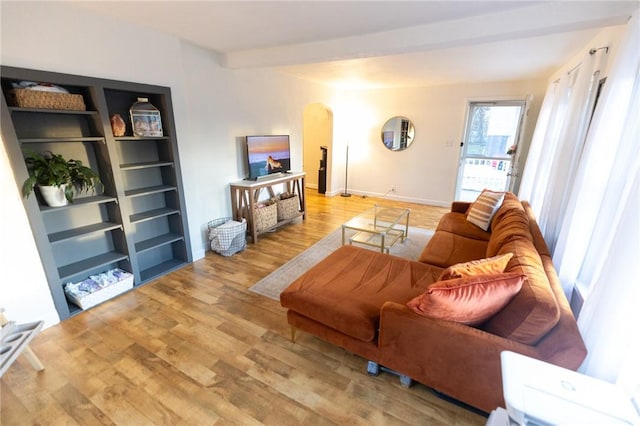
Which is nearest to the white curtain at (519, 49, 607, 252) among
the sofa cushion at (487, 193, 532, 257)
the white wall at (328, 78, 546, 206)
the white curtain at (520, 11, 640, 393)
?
the white curtain at (520, 11, 640, 393)

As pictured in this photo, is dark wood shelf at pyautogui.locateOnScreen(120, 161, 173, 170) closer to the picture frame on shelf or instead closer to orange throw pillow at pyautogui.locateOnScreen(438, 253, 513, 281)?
the picture frame on shelf

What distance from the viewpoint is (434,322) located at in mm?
1402

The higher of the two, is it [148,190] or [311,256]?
[148,190]

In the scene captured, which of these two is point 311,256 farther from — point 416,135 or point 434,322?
point 416,135

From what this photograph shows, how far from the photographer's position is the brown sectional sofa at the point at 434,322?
4.06 ft

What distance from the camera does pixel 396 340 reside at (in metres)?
1.51

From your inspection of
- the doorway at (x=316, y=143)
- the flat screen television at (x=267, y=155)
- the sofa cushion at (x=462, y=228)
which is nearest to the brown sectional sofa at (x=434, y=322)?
the sofa cushion at (x=462, y=228)

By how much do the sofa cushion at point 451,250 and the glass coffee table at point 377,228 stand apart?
541 millimetres

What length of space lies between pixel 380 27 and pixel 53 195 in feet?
9.40

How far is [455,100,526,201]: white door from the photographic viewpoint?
4.79m

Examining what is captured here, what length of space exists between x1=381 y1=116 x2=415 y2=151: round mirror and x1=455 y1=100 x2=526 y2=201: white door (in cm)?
104

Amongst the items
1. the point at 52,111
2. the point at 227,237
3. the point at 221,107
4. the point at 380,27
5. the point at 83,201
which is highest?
the point at 380,27

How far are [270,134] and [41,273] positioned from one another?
310 cm

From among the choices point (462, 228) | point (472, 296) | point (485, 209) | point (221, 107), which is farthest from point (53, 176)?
point (485, 209)
